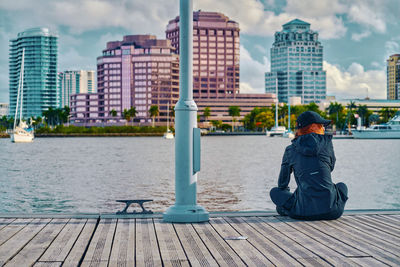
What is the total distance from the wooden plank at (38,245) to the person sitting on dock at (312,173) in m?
3.61

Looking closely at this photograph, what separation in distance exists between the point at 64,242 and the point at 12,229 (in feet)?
4.28

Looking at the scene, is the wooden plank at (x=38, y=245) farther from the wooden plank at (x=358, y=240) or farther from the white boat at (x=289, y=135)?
the white boat at (x=289, y=135)

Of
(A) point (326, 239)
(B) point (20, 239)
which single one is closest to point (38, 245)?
(B) point (20, 239)

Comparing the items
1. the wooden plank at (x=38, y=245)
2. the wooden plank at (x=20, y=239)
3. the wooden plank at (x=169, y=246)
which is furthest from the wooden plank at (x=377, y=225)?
the wooden plank at (x=20, y=239)

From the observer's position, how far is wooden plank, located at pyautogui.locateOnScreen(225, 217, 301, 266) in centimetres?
607

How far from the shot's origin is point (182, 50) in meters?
9.16

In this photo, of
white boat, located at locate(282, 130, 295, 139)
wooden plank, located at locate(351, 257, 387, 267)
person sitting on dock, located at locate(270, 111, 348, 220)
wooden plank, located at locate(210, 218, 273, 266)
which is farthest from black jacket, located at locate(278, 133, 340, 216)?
white boat, located at locate(282, 130, 295, 139)

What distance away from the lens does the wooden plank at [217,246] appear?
20.0 ft

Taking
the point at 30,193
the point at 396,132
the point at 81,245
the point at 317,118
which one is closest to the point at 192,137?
the point at 317,118

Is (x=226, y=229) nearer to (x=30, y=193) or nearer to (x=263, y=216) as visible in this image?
(x=263, y=216)

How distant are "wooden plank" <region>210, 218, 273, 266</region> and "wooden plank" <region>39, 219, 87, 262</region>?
201 centimetres

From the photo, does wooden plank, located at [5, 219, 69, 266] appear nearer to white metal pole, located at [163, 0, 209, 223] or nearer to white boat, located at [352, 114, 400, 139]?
white metal pole, located at [163, 0, 209, 223]

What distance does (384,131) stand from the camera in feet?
456

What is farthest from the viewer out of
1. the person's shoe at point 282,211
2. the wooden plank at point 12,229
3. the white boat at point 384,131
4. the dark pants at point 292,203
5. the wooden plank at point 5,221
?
the white boat at point 384,131
